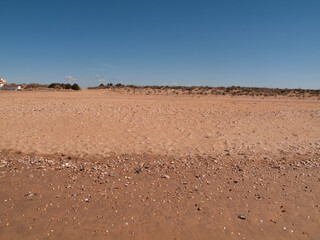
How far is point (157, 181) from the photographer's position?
5566 mm

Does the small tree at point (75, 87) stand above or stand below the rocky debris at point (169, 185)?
above

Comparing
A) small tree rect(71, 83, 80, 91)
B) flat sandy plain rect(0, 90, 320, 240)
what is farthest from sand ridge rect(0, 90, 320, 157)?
small tree rect(71, 83, 80, 91)

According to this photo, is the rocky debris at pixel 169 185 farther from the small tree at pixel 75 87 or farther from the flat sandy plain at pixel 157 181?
the small tree at pixel 75 87

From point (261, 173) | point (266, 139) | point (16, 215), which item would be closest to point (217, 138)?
point (266, 139)

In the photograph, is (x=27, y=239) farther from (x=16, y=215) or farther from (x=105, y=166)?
(x=105, y=166)

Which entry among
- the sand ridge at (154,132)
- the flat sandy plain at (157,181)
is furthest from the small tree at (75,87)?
the flat sandy plain at (157,181)

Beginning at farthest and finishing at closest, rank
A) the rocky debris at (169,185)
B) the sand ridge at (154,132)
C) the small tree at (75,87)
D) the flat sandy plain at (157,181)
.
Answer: the small tree at (75,87) → the sand ridge at (154,132) → the rocky debris at (169,185) → the flat sandy plain at (157,181)

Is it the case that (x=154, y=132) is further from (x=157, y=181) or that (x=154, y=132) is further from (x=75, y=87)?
(x=75, y=87)

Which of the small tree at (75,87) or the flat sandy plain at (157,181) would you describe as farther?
the small tree at (75,87)

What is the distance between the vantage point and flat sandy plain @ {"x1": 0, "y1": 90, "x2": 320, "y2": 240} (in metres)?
4.00

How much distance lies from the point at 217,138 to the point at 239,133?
137 cm

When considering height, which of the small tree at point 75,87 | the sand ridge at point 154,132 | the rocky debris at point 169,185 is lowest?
the rocky debris at point 169,185

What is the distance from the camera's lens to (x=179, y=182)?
5.55 m

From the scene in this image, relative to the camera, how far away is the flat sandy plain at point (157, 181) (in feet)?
13.1
